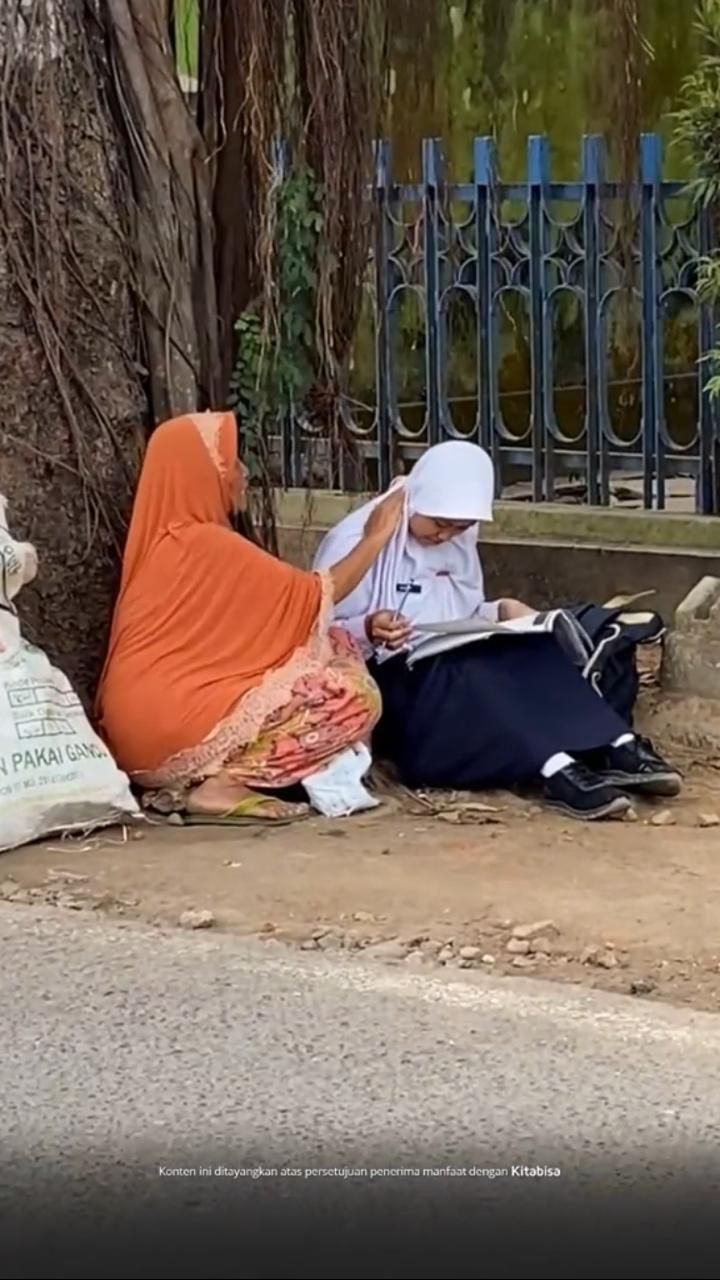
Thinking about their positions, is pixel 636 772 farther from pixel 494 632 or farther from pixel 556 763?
pixel 494 632

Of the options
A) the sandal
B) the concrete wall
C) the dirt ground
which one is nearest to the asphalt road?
the dirt ground

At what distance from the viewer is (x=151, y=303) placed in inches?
259

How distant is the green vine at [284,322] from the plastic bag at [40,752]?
1.13 m

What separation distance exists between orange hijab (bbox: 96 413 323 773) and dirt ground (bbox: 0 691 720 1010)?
333 millimetres

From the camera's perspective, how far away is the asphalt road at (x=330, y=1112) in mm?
3543

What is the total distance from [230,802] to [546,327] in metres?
2.60

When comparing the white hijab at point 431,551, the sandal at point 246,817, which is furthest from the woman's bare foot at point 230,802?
the white hijab at point 431,551

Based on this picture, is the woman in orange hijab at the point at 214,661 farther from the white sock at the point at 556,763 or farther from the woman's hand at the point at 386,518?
the white sock at the point at 556,763

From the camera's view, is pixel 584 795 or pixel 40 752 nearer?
pixel 40 752

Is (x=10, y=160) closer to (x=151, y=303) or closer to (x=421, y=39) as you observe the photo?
(x=151, y=303)

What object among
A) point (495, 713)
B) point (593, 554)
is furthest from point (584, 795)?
point (593, 554)

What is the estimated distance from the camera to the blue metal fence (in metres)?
7.57

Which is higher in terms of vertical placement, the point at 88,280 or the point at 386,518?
the point at 88,280

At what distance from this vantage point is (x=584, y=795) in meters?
6.08
